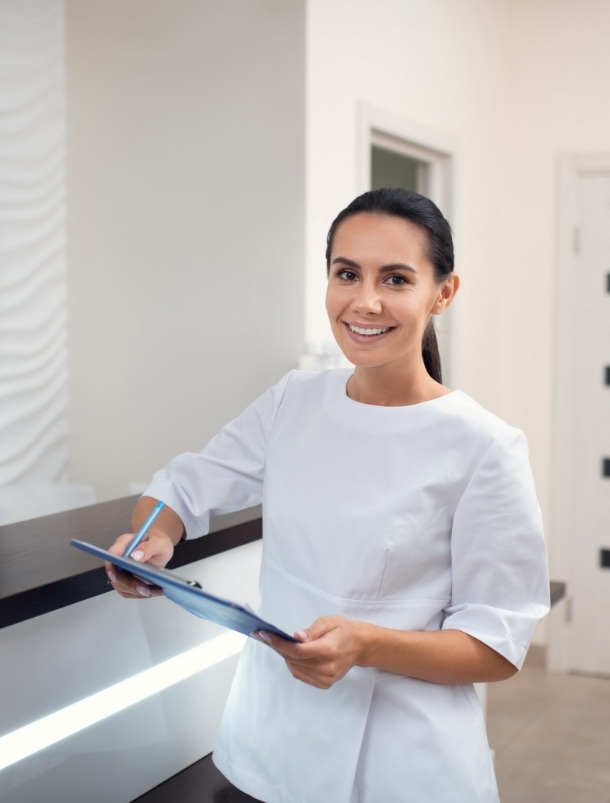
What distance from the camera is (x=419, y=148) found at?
3652mm

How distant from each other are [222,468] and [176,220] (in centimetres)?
187

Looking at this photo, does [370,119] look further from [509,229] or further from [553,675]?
[553,675]

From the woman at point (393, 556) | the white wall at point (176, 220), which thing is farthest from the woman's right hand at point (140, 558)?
the white wall at point (176, 220)

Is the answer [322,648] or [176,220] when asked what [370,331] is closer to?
[322,648]

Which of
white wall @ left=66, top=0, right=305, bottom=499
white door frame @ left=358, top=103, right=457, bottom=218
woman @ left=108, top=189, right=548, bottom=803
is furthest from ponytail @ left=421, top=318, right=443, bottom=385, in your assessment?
white door frame @ left=358, top=103, right=457, bottom=218

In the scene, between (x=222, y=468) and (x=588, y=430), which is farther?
(x=588, y=430)

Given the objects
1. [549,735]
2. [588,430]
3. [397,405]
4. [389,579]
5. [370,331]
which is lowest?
[549,735]

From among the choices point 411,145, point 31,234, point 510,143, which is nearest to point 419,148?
point 411,145

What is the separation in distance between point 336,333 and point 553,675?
3540 mm

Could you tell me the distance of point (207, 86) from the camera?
3.01 metres

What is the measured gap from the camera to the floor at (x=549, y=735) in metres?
3.21

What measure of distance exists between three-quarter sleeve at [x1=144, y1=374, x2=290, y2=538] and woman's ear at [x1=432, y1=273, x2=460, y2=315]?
28 cm

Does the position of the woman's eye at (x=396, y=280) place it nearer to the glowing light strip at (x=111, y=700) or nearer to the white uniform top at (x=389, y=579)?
the white uniform top at (x=389, y=579)

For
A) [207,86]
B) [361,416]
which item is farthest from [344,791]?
[207,86]
